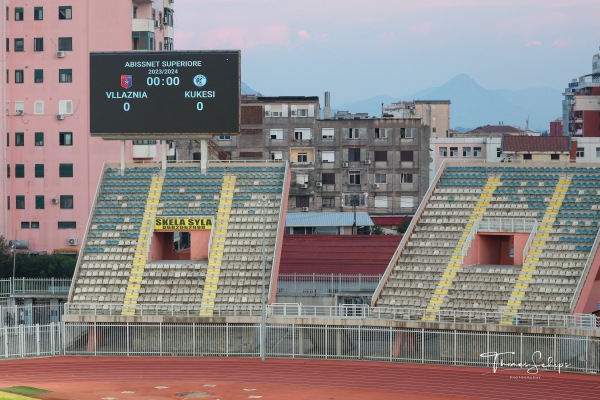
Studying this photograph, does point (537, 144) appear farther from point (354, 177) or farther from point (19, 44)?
point (19, 44)

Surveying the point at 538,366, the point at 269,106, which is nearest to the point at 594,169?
the point at 538,366

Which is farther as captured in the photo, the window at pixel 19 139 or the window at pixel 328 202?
the window at pixel 328 202

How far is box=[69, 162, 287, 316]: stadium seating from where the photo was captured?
201ft

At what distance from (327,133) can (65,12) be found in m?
31.0

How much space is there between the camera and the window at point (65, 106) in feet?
288

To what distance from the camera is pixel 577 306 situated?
55906mm

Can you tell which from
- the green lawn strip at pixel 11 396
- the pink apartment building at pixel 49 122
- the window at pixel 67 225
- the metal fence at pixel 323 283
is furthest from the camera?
the window at pixel 67 225

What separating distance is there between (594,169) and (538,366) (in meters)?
13.2

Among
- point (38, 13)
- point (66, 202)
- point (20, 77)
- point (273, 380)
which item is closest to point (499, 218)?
point (273, 380)

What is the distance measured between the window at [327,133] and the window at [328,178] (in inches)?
119

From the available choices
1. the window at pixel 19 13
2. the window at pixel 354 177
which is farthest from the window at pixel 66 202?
the window at pixel 354 177

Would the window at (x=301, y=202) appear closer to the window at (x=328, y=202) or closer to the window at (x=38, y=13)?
the window at (x=328, y=202)

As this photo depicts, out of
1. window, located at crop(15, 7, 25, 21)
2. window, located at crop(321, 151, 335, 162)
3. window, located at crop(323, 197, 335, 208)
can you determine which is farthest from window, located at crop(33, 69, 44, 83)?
window, located at crop(323, 197, 335, 208)

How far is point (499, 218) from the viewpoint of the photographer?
61594 millimetres
